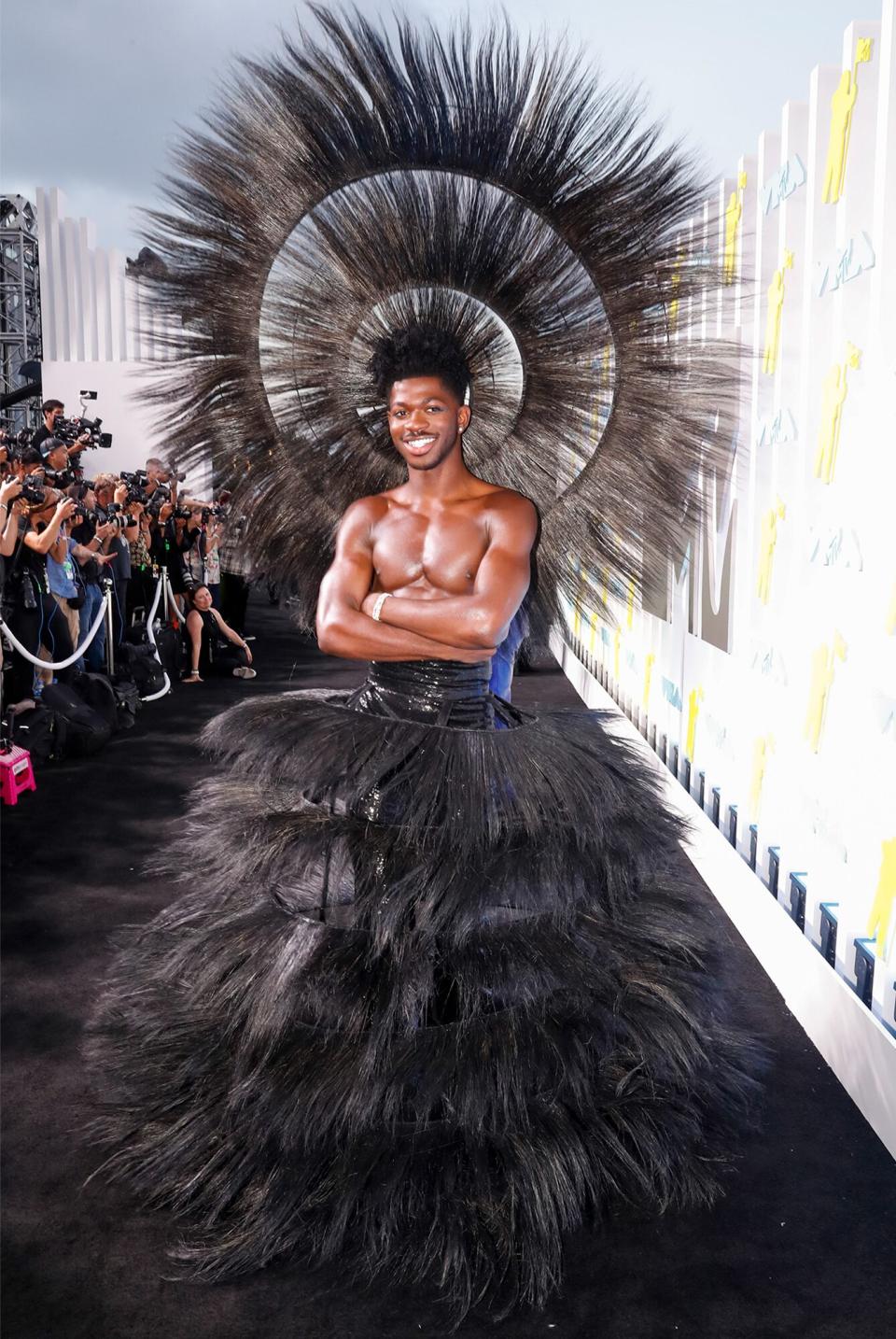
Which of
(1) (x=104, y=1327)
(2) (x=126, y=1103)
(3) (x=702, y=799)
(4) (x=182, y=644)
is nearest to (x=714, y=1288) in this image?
(1) (x=104, y=1327)

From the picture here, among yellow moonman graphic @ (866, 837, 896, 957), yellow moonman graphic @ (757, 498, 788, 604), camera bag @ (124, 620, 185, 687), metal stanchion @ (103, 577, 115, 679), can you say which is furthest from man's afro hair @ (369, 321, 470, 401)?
camera bag @ (124, 620, 185, 687)

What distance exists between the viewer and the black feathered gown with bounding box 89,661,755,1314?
85.1 inches

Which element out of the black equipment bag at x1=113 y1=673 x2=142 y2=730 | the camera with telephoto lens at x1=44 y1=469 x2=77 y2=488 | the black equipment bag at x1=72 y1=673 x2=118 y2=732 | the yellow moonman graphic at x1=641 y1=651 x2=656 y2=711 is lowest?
the black equipment bag at x1=113 y1=673 x2=142 y2=730

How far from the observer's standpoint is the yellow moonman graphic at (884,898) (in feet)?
8.73

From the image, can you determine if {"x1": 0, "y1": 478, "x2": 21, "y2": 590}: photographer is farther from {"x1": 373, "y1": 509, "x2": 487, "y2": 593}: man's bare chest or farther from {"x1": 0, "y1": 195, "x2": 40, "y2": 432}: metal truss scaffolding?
{"x1": 0, "y1": 195, "x2": 40, "y2": 432}: metal truss scaffolding

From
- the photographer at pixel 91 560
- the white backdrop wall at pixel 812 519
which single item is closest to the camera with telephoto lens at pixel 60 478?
the photographer at pixel 91 560

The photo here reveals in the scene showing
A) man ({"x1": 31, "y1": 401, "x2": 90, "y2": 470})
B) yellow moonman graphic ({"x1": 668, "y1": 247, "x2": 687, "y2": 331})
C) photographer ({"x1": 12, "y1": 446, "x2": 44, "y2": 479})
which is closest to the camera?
yellow moonman graphic ({"x1": 668, "y1": 247, "x2": 687, "y2": 331})

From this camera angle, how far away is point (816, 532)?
327 cm

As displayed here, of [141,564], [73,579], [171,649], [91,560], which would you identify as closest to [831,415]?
[73,579]

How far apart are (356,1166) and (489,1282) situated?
0.33 m

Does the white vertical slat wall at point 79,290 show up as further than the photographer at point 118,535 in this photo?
Yes

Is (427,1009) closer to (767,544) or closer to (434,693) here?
(434,693)

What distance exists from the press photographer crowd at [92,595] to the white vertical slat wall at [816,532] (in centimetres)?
171

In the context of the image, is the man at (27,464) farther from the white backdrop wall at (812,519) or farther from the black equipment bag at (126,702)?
the white backdrop wall at (812,519)
